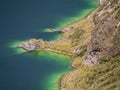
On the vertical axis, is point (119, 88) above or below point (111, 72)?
below

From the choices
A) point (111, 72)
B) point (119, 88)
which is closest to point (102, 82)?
point (111, 72)

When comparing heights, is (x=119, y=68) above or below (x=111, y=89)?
above

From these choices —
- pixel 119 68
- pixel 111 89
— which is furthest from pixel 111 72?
pixel 111 89

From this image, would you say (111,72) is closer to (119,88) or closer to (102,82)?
(102,82)

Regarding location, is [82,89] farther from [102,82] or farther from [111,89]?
[111,89]

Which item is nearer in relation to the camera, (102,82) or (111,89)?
(111,89)

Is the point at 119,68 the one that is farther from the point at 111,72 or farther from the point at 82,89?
the point at 82,89

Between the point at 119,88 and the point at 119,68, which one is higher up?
the point at 119,68

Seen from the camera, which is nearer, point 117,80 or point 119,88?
point 119,88
